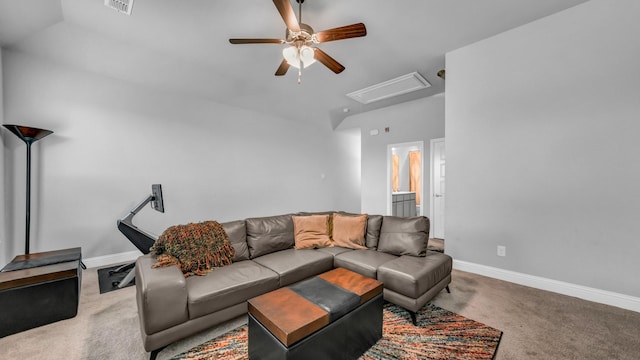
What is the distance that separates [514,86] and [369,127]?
321cm

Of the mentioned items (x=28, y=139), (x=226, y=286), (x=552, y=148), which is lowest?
(x=226, y=286)

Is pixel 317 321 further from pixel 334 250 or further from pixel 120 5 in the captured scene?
pixel 120 5

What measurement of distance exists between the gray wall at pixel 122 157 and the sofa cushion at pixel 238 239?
2.05m

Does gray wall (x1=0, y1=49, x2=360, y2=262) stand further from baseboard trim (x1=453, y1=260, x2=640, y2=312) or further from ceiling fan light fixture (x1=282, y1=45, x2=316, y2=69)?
baseboard trim (x1=453, y1=260, x2=640, y2=312)

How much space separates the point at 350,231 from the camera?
2918mm

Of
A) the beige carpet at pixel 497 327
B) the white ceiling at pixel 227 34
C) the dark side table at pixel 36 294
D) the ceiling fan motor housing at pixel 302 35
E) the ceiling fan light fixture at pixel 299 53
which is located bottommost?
the beige carpet at pixel 497 327

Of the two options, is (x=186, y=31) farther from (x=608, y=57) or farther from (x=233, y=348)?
(x=608, y=57)

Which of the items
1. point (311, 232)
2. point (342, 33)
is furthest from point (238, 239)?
point (342, 33)

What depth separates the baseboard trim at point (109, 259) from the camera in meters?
3.29

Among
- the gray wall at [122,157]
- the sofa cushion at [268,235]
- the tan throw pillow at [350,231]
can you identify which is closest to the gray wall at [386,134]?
the gray wall at [122,157]

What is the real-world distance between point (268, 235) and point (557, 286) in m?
3.16

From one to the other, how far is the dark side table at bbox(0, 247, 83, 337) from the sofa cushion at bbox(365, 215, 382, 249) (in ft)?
9.40

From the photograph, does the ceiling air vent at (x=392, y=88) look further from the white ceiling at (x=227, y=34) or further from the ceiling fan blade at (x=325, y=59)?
the ceiling fan blade at (x=325, y=59)

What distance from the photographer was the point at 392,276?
212cm
